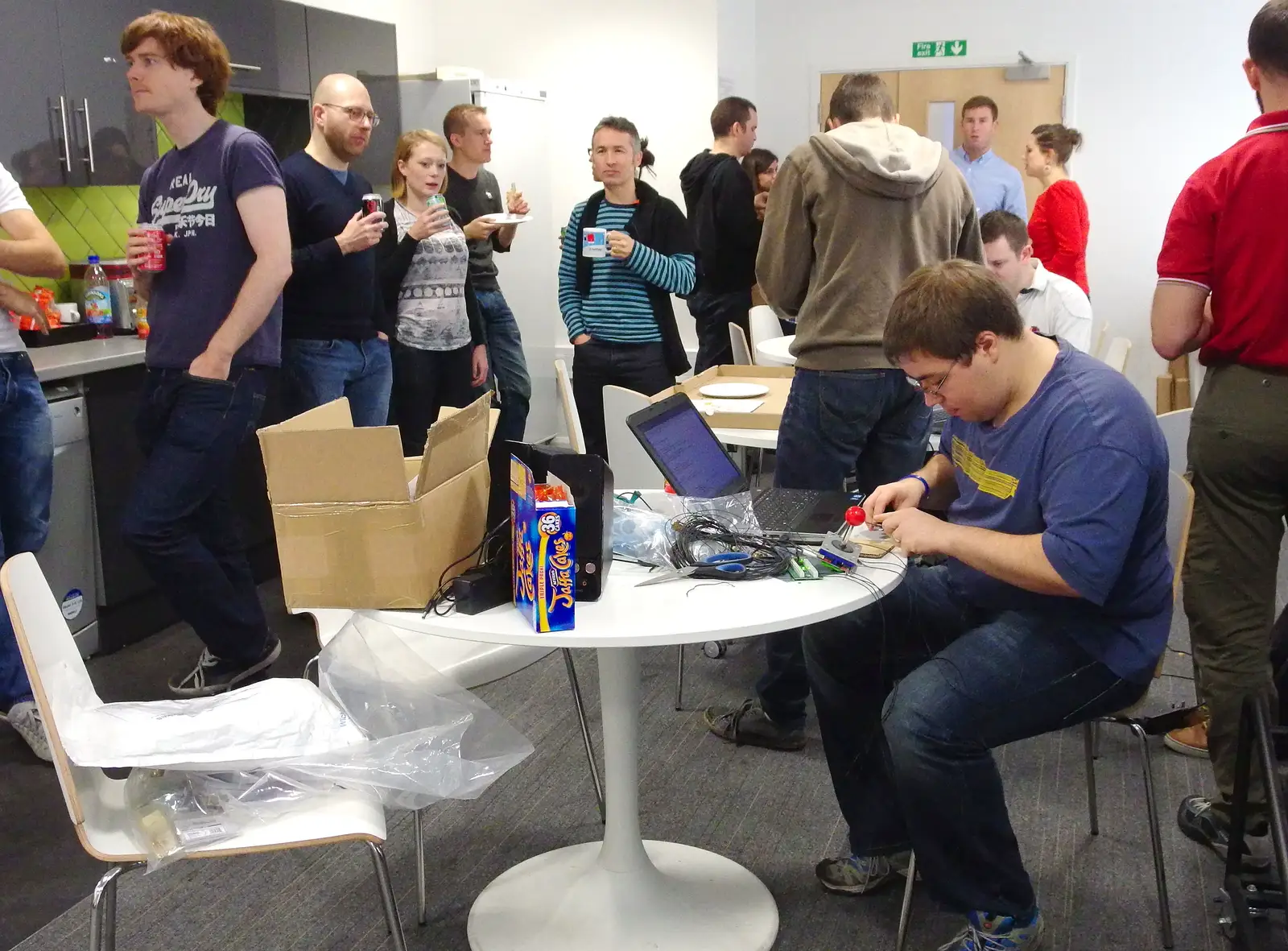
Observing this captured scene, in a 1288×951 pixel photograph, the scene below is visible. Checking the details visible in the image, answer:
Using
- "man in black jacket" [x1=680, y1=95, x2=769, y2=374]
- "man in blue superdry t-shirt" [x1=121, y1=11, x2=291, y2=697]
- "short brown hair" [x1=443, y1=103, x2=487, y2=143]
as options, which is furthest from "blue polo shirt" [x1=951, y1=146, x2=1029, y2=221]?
"man in blue superdry t-shirt" [x1=121, y1=11, x2=291, y2=697]

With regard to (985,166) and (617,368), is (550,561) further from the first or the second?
(985,166)

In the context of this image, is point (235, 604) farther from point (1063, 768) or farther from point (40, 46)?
point (1063, 768)

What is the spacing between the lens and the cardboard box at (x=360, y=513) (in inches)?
65.4

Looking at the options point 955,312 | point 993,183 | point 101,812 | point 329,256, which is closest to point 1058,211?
point 993,183

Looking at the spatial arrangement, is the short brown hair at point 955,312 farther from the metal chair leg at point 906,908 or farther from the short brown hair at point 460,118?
the short brown hair at point 460,118

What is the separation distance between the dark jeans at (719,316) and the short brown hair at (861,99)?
2.31 m

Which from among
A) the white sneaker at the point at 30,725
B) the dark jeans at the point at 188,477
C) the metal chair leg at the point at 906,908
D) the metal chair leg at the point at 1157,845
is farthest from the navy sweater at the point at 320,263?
the metal chair leg at the point at 1157,845

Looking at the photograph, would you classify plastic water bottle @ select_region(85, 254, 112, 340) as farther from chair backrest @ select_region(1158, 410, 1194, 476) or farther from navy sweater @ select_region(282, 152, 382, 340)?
chair backrest @ select_region(1158, 410, 1194, 476)

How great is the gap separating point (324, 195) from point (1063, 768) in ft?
7.97

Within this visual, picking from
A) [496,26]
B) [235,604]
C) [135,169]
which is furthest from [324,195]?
[496,26]

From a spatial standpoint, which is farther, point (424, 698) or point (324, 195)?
point (324, 195)

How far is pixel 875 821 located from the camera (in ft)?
7.18

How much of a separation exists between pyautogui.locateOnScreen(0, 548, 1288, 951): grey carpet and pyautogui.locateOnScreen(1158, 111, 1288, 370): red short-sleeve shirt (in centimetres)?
99

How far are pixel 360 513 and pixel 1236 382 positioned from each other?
1639 millimetres
